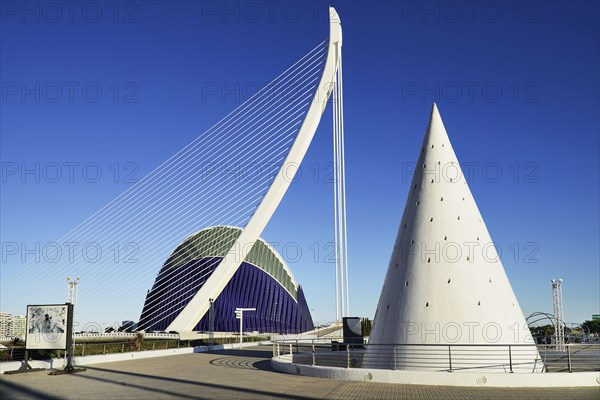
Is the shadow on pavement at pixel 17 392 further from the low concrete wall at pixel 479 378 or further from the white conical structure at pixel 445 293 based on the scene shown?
the white conical structure at pixel 445 293

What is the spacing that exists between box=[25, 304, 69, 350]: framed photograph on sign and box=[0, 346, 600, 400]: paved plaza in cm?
158

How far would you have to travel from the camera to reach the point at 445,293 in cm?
1543

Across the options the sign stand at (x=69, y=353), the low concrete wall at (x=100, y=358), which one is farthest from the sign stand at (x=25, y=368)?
the sign stand at (x=69, y=353)

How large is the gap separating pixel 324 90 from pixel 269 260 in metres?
53.0

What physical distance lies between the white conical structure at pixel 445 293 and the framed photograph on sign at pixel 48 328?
10956mm

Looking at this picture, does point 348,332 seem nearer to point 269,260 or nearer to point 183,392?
point 183,392

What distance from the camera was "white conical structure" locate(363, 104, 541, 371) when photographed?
1500 centimetres

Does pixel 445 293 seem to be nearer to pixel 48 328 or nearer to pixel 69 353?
pixel 69 353

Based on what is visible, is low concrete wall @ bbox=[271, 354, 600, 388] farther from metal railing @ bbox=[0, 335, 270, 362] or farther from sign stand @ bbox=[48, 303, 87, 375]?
metal railing @ bbox=[0, 335, 270, 362]

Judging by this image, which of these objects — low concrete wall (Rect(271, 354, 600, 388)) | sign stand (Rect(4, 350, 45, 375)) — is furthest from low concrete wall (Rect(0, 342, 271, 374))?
low concrete wall (Rect(271, 354, 600, 388))

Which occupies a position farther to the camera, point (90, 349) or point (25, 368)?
point (90, 349)

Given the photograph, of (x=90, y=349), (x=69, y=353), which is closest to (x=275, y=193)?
(x=90, y=349)

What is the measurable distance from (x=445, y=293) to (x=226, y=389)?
654cm

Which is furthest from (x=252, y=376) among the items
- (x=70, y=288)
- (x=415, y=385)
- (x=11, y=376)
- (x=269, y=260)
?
(x=269, y=260)
